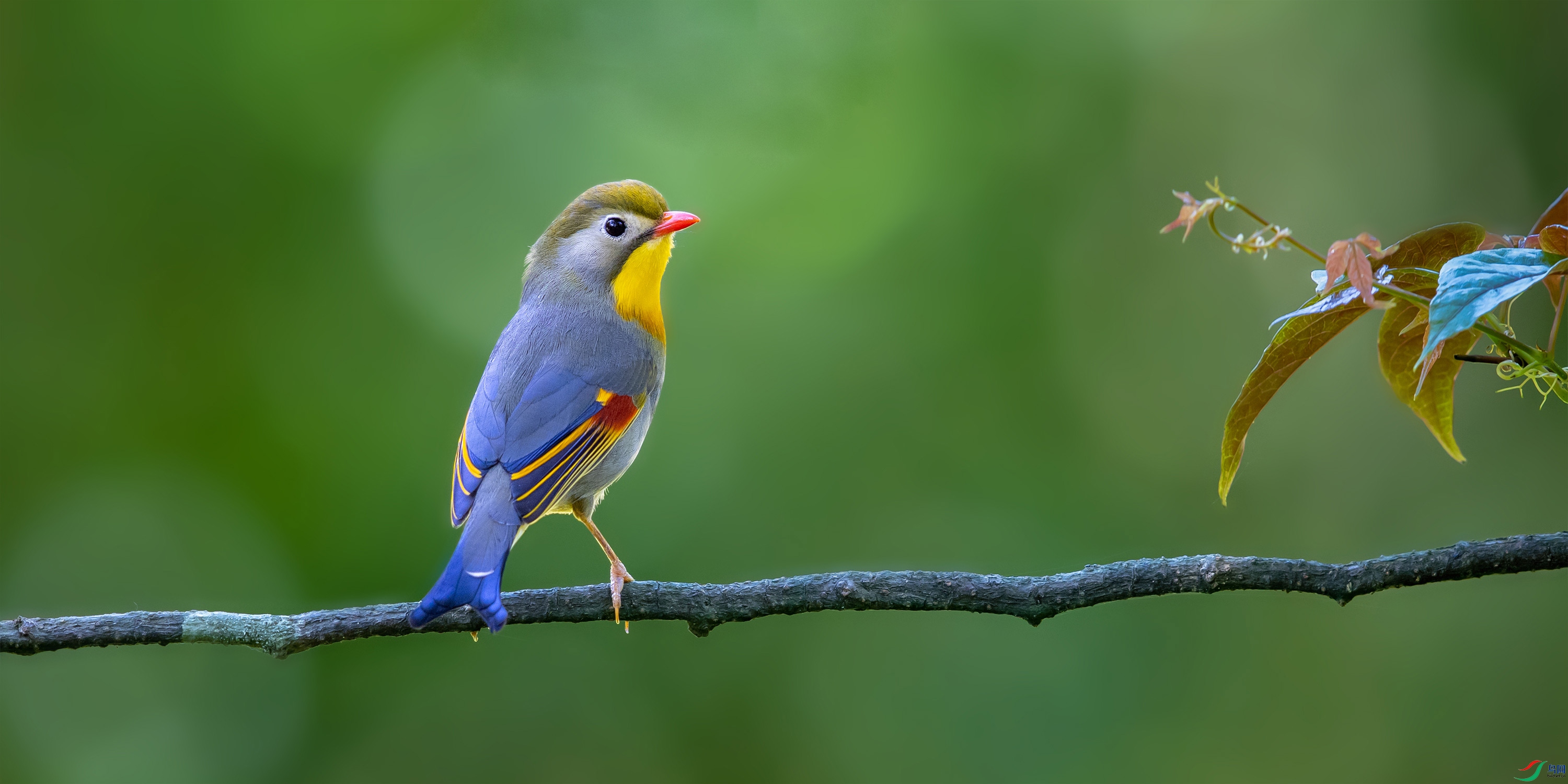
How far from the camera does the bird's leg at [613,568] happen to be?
10.2ft

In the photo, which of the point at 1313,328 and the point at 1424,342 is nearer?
the point at 1313,328

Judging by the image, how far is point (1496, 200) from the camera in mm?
6801

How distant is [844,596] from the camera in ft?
8.86

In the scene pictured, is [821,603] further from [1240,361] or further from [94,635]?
[1240,361]

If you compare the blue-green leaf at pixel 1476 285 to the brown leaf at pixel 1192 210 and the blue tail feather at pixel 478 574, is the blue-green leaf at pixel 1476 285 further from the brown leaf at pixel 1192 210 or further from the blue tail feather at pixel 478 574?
the blue tail feather at pixel 478 574

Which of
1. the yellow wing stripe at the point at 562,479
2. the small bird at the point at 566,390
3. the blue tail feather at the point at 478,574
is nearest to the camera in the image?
the blue tail feather at the point at 478,574

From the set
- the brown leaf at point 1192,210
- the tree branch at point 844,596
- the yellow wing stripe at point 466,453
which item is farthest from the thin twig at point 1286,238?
the yellow wing stripe at point 466,453

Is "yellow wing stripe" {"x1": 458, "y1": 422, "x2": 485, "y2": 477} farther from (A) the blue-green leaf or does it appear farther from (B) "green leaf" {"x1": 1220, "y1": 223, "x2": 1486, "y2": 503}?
(A) the blue-green leaf

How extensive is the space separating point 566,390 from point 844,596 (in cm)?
184

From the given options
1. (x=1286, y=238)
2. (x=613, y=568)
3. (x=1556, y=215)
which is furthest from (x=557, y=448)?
(x=1556, y=215)

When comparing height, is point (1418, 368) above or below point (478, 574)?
above

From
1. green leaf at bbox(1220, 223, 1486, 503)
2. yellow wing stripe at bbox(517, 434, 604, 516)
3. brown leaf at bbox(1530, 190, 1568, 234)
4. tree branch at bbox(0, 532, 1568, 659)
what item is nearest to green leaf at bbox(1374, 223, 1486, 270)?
green leaf at bbox(1220, 223, 1486, 503)

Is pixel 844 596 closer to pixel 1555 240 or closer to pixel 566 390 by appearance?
pixel 1555 240

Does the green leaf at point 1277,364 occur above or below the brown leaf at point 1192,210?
below
